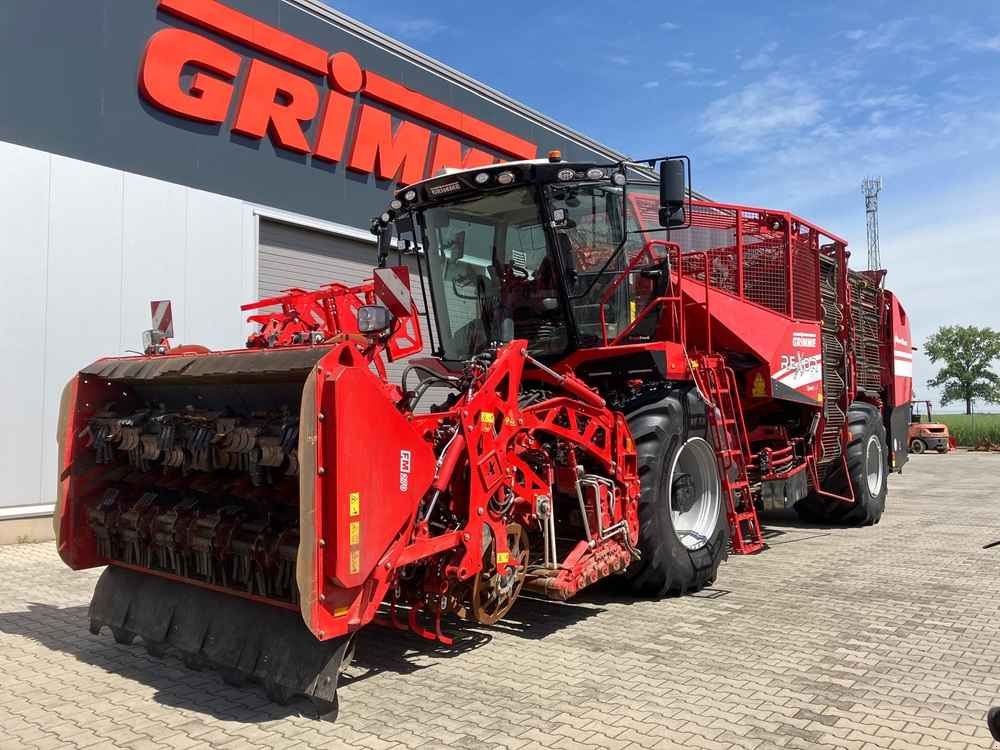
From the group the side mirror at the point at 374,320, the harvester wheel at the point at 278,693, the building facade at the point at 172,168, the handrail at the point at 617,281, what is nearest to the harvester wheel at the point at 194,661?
the harvester wheel at the point at 278,693

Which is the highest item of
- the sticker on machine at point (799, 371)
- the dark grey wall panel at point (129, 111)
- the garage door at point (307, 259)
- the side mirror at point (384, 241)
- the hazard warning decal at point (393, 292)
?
the dark grey wall panel at point (129, 111)

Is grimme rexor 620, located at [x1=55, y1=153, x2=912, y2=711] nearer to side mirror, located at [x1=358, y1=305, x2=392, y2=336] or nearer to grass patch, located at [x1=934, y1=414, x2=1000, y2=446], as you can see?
side mirror, located at [x1=358, y1=305, x2=392, y2=336]

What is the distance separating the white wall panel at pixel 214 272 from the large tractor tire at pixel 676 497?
6.20m

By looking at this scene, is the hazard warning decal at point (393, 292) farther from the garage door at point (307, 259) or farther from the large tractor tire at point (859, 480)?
the large tractor tire at point (859, 480)

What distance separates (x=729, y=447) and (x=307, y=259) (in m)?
7.46

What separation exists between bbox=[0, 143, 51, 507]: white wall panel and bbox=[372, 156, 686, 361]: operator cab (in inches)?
173

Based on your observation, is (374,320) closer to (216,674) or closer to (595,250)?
(216,674)

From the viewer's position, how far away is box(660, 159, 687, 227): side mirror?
5336mm

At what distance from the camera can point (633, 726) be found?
3.56 m

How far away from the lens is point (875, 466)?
33.7 feet

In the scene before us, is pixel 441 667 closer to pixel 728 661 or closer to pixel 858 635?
pixel 728 661

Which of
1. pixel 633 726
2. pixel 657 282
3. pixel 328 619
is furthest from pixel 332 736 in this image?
pixel 657 282

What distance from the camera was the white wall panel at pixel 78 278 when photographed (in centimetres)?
854

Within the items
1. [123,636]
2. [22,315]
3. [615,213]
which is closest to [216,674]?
[123,636]
